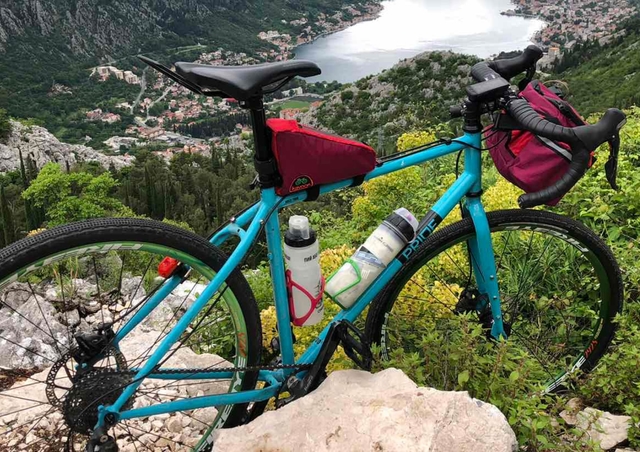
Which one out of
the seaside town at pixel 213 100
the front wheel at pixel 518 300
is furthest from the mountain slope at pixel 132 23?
the front wheel at pixel 518 300

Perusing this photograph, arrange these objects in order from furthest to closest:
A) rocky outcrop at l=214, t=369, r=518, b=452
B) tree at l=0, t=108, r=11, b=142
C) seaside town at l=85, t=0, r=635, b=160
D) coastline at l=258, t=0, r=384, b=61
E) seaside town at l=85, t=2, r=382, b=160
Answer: coastline at l=258, t=0, r=384, b=61 < seaside town at l=85, t=0, r=635, b=160 < seaside town at l=85, t=2, r=382, b=160 < tree at l=0, t=108, r=11, b=142 < rocky outcrop at l=214, t=369, r=518, b=452

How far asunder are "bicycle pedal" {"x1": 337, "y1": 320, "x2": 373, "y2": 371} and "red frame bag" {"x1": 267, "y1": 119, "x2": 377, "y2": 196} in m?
0.69

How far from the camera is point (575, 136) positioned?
1763 mm

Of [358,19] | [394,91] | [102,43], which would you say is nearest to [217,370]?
[394,91]

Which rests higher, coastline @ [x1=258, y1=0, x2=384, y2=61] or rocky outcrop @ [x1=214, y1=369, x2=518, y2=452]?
coastline @ [x1=258, y1=0, x2=384, y2=61]

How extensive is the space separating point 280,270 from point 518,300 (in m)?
1.59

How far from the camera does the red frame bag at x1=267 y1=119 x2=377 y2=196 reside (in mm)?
1830

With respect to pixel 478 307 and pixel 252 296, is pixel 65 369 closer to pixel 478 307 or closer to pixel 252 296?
pixel 252 296

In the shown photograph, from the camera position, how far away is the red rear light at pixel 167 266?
1.90 metres

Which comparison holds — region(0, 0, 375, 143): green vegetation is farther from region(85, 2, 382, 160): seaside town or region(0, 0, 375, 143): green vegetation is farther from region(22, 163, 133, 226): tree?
region(22, 163, 133, 226): tree

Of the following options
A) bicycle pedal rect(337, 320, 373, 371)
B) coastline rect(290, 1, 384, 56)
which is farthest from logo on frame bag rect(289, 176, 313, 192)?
coastline rect(290, 1, 384, 56)

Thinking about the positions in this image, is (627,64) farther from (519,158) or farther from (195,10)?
(195,10)

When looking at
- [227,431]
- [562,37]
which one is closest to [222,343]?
[227,431]

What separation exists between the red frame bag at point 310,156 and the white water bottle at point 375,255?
32 cm
